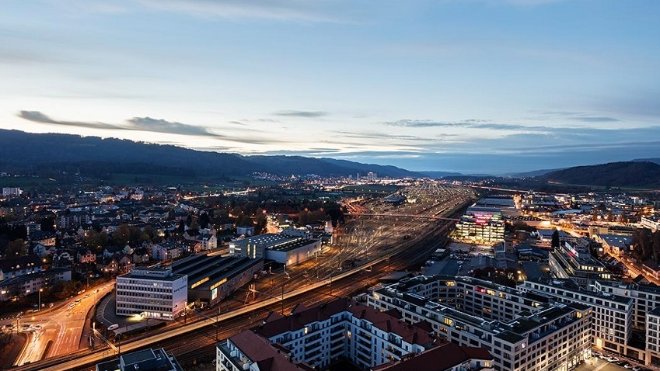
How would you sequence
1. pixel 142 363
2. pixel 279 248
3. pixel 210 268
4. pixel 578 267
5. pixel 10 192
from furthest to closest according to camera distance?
pixel 10 192
pixel 279 248
pixel 210 268
pixel 578 267
pixel 142 363

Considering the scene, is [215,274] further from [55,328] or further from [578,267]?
[578,267]

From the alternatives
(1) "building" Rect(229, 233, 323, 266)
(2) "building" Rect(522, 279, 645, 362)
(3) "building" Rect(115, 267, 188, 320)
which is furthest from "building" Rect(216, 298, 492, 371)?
(1) "building" Rect(229, 233, 323, 266)

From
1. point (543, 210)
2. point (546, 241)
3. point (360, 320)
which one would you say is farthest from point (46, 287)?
point (543, 210)

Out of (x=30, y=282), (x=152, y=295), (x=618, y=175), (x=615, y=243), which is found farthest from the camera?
(x=618, y=175)

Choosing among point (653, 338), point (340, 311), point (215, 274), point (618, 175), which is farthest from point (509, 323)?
point (618, 175)

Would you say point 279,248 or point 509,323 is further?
point 279,248

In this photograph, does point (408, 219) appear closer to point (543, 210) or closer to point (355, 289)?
point (543, 210)
